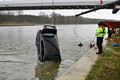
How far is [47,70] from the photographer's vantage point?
56.0 ft

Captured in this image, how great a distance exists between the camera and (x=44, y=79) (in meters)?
14.4

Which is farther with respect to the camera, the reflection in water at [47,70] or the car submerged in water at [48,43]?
the car submerged in water at [48,43]

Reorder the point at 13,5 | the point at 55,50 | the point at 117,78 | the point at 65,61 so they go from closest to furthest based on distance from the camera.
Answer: the point at 117,78 → the point at 55,50 → the point at 65,61 → the point at 13,5

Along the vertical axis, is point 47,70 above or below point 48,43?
below

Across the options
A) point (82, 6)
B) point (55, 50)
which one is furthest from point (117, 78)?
point (82, 6)

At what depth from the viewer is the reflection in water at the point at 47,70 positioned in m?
15.0

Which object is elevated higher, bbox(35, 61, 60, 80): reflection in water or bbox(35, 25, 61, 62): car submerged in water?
bbox(35, 25, 61, 62): car submerged in water

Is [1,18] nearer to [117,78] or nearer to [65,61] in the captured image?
[65,61]

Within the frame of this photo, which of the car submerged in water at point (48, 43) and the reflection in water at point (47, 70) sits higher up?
the car submerged in water at point (48, 43)

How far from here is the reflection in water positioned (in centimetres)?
1496

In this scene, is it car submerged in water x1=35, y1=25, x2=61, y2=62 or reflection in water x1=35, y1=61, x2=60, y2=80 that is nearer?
reflection in water x1=35, y1=61, x2=60, y2=80

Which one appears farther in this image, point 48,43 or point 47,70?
point 48,43

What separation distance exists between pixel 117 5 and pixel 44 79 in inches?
276

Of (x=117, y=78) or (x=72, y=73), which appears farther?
(x=72, y=73)
